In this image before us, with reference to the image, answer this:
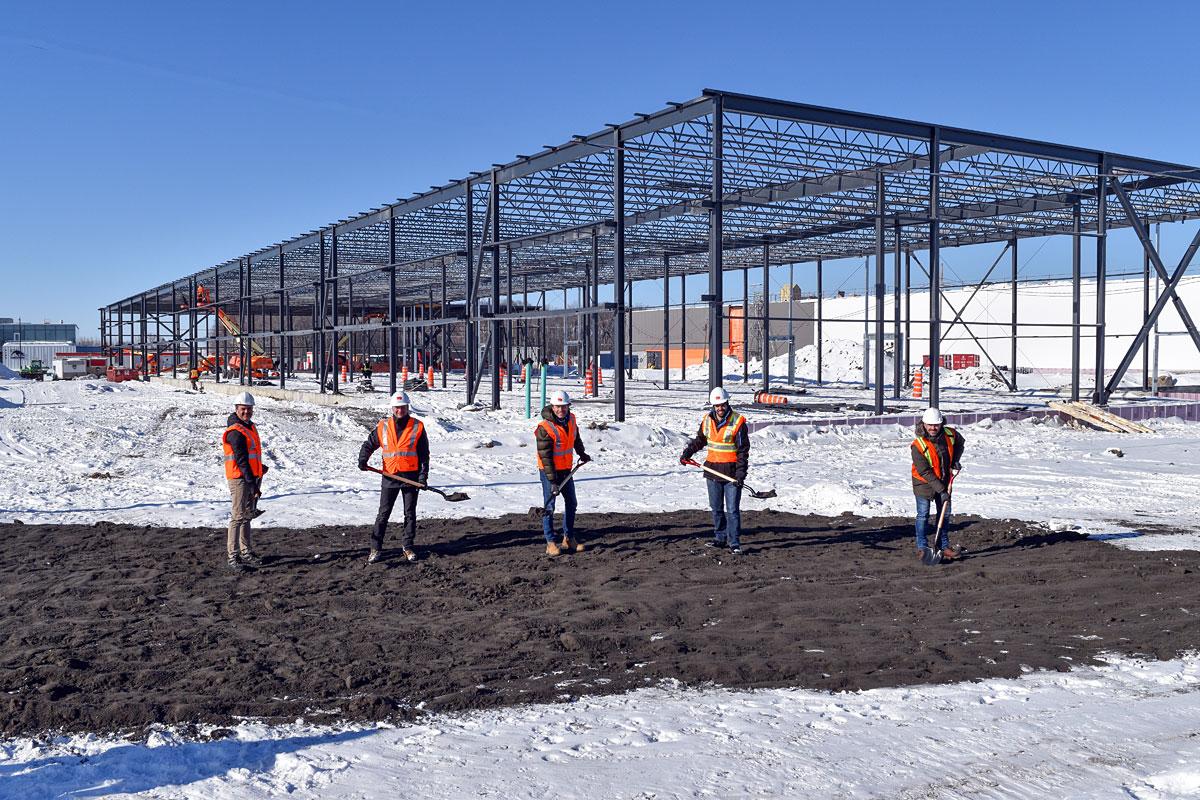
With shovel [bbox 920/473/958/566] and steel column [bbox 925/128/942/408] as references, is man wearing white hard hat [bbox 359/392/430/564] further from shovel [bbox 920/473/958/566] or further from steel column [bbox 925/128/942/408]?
steel column [bbox 925/128/942/408]

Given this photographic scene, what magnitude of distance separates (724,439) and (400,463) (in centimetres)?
322

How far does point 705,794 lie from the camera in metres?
4.76

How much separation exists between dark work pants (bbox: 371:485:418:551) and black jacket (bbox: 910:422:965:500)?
4844mm

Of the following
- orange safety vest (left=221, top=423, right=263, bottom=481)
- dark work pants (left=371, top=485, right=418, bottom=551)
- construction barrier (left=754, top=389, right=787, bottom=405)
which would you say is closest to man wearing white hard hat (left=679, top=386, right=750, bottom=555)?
dark work pants (left=371, top=485, right=418, bottom=551)

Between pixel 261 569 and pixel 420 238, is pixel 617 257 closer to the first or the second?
pixel 261 569

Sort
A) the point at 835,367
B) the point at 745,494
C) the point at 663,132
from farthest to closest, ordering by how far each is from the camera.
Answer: the point at 835,367 → the point at 663,132 → the point at 745,494

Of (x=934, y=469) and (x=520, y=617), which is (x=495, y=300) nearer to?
(x=934, y=469)

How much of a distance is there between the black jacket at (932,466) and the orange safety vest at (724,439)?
172cm

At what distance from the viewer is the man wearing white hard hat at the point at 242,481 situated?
991 cm

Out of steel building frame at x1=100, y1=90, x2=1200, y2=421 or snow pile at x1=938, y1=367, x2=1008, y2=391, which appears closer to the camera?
steel building frame at x1=100, y1=90, x2=1200, y2=421

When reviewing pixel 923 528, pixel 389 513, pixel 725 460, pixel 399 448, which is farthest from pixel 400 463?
pixel 923 528

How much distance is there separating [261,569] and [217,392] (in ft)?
113

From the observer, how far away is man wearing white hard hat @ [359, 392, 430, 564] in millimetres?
10141

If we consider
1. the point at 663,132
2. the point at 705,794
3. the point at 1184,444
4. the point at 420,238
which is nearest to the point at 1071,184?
the point at 1184,444
